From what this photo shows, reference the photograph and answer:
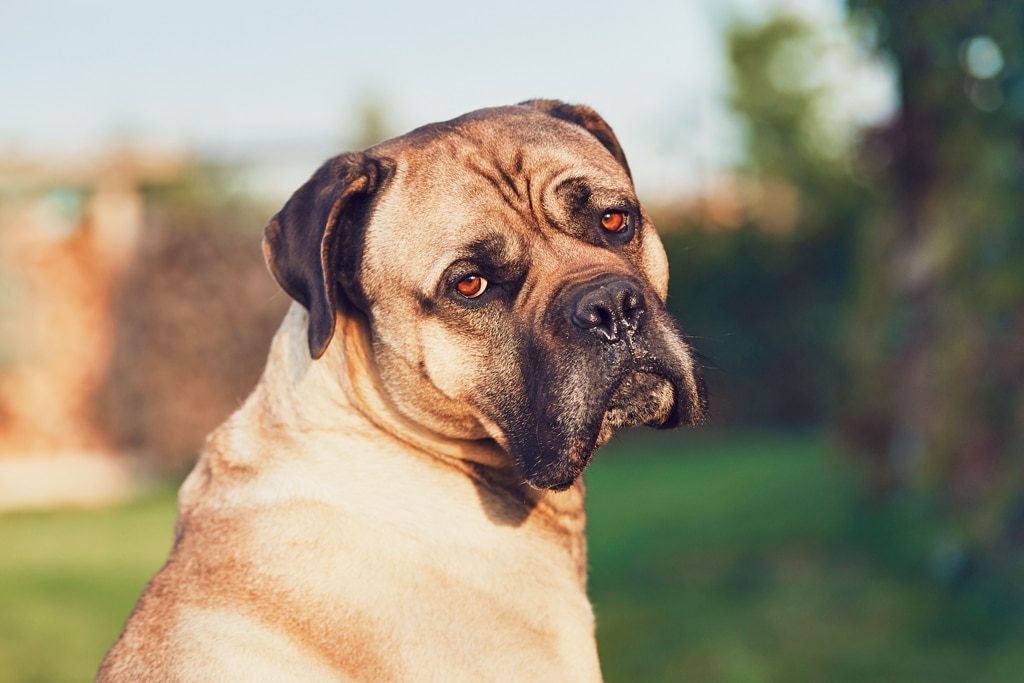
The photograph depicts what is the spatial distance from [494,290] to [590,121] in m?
0.86

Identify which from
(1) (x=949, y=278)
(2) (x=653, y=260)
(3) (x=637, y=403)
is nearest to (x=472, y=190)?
(2) (x=653, y=260)

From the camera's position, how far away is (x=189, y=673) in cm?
310

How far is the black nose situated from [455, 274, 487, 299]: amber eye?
1.07 feet

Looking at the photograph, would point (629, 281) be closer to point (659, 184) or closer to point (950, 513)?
point (950, 513)

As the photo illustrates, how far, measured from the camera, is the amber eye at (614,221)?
151 inches

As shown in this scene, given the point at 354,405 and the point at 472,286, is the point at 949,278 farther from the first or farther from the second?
the point at 354,405

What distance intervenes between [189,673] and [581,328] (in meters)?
1.41

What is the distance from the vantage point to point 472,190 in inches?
143

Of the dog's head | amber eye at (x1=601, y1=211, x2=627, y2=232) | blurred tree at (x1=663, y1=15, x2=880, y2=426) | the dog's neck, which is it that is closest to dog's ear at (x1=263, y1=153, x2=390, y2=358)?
the dog's head

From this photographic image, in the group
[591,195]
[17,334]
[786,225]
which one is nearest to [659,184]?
[786,225]

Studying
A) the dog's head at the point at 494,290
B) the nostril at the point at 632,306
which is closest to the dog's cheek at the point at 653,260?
the dog's head at the point at 494,290

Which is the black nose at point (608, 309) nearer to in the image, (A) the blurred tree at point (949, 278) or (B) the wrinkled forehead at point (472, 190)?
(B) the wrinkled forehead at point (472, 190)

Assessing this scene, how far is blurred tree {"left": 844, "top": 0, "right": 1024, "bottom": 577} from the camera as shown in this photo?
6133 millimetres

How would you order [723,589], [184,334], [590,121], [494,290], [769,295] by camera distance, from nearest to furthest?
[494,290] → [590,121] → [723,589] → [184,334] → [769,295]
